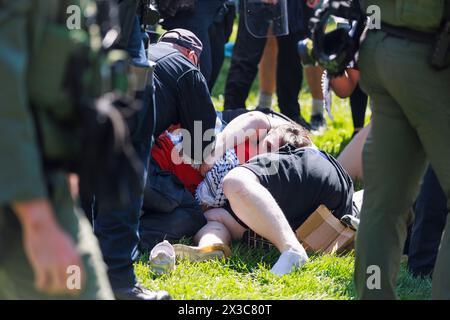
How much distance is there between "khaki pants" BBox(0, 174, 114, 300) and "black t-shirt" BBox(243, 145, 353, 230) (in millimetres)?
2202

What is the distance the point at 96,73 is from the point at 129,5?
109cm

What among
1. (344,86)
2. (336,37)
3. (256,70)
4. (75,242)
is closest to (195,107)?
(344,86)

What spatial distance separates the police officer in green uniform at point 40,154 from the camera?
2164mm

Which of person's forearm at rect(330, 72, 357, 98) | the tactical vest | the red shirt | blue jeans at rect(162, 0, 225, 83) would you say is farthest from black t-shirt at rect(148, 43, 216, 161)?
the tactical vest

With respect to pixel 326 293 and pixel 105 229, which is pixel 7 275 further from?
pixel 326 293

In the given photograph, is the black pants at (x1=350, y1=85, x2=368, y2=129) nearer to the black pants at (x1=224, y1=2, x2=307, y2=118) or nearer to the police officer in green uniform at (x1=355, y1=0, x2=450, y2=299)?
the black pants at (x1=224, y1=2, x2=307, y2=118)

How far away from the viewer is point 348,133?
6895 millimetres

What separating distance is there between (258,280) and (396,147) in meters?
1.28

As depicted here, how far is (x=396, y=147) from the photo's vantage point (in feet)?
10.2

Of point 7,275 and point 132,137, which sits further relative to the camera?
point 132,137

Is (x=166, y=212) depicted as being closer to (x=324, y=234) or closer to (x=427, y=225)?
(x=324, y=234)

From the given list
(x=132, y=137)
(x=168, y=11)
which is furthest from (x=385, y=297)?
(x=168, y=11)

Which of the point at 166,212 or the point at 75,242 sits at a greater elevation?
the point at 75,242

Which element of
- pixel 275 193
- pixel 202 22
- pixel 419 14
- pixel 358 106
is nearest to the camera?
pixel 419 14
